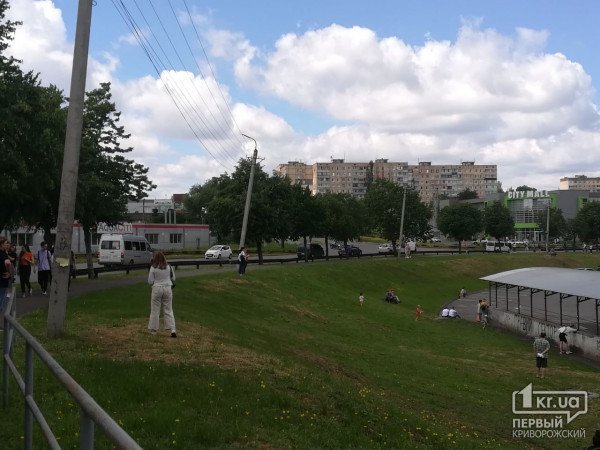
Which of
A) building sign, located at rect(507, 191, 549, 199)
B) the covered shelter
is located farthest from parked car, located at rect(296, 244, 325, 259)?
building sign, located at rect(507, 191, 549, 199)

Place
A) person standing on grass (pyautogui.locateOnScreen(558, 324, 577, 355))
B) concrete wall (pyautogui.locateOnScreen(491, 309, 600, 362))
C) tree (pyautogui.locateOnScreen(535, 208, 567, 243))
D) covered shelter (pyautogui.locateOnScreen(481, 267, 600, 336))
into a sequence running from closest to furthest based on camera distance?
concrete wall (pyautogui.locateOnScreen(491, 309, 600, 362)) → person standing on grass (pyautogui.locateOnScreen(558, 324, 577, 355)) → covered shelter (pyautogui.locateOnScreen(481, 267, 600, 336)) → tree (pyautogui.locateOnScreen(535, 208, 567, 243))

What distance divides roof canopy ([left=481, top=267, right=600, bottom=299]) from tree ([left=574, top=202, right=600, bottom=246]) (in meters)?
74.2

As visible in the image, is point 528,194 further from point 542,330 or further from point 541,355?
point 541,355

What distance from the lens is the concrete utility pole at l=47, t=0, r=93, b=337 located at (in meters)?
11.2

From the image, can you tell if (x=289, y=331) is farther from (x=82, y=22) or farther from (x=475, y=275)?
(x=475, y=275)

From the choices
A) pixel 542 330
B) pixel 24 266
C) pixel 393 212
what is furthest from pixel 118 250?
pixel 393 212

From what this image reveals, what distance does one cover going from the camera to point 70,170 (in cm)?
1129

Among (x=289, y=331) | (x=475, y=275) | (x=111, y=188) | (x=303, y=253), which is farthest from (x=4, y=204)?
(x=475, y=275)

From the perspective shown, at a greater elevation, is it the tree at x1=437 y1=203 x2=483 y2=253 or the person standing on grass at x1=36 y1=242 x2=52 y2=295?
the tree at x1=437 y1=203 x2=483 y2=253

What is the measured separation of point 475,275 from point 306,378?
189 feet

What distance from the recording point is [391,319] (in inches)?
1357

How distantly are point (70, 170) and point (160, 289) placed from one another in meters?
2.90

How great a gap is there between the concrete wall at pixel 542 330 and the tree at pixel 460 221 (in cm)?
5326

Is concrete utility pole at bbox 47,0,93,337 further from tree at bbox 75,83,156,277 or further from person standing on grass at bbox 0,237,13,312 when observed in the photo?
tree at bbox 75,83,156,277
